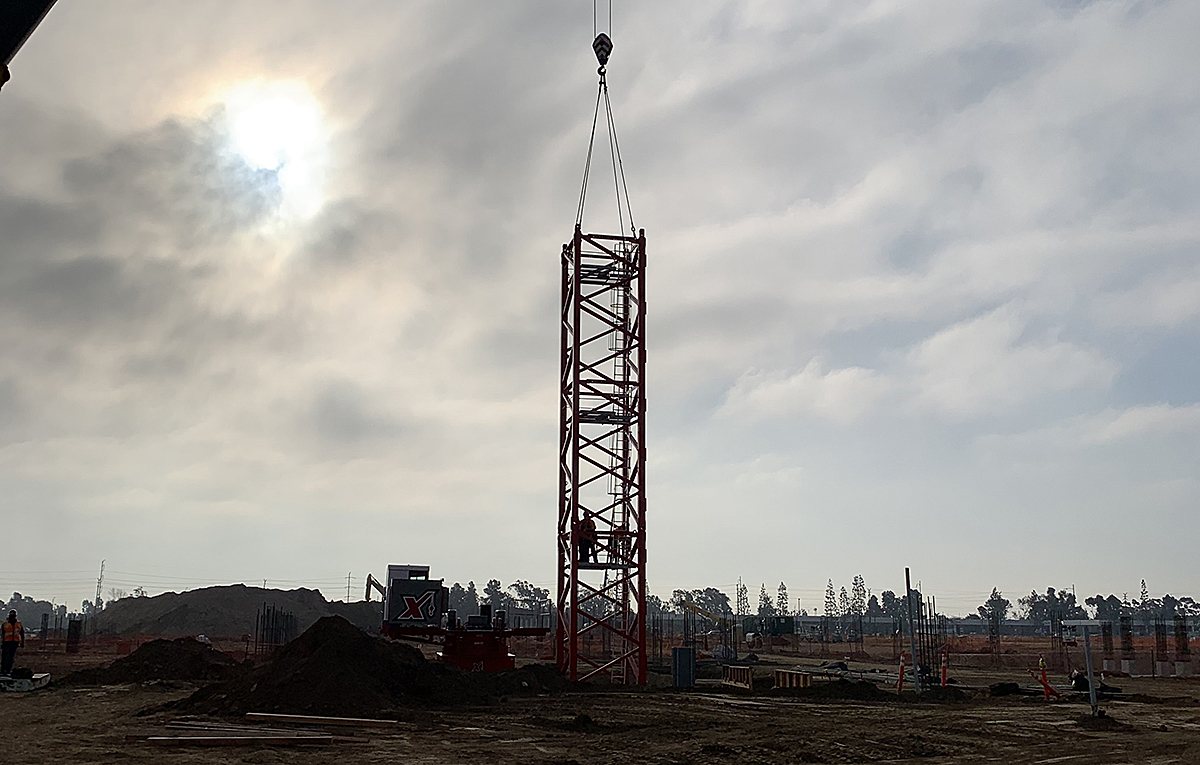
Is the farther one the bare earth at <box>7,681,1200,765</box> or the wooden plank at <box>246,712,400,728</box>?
the wooden plank at <box>246,712,400,728</box>

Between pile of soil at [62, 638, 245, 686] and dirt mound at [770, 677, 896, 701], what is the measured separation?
675 inches

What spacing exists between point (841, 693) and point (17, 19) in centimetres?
2499

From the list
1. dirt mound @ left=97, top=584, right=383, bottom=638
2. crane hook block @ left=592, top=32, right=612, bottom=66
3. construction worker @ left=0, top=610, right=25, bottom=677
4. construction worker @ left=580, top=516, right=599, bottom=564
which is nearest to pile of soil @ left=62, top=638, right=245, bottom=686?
construction worker @ left=0, top=610, right=25, bottom=677

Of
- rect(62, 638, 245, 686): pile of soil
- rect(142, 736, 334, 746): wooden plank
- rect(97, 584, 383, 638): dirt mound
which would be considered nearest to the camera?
rect(142, 736, 334, 746): wooden plank

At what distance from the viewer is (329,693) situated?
21125 mm

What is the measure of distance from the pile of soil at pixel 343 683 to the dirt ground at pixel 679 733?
3.57 ft

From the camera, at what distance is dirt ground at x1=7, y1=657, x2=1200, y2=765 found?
15688mm

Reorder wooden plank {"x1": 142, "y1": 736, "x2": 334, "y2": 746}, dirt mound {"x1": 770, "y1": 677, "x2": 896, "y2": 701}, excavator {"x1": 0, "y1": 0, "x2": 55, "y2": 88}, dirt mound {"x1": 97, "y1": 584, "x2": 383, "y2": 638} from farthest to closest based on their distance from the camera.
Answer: dirt mound {"x1": 97, "y1": 584, "x2": 383, "y2": 638} → dirt mound {"x1": 770, "y1": 677, "x2": 896, "y2": 701} → wooden plank {"x1": 142, "y1": 736, "x2": 334, "y2": 746} → excavator {"x1": 0, "y1": 0, "x2": 55, "y2": 88}

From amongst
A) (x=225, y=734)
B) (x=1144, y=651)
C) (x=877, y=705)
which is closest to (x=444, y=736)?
(x=225, y=734)

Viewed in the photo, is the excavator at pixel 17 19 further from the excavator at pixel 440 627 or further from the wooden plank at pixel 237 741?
the excavator at pixel 440 627

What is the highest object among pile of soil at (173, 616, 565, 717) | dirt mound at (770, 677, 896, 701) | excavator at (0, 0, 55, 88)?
excavator at (0, 0, 55, 88)

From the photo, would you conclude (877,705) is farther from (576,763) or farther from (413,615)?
(413,615)

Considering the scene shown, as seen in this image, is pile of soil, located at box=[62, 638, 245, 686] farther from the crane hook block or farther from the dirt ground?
the crane hook block

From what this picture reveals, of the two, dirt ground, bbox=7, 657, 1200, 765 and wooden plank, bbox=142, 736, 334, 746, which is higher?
wooden plank, bbox=142, 736, 334, 746
